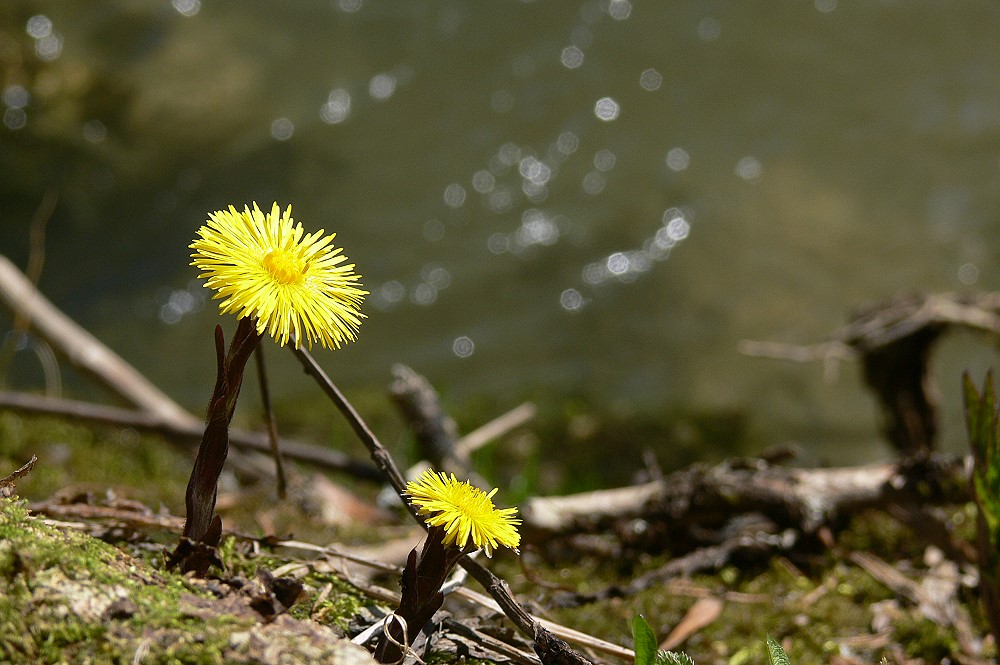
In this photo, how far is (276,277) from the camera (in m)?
1.46

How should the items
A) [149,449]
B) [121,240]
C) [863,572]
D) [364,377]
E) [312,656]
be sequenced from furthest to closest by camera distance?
[121,240]
[364,377]
[149,449]
[863,572]
[312,656]

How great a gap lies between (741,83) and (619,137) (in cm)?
129

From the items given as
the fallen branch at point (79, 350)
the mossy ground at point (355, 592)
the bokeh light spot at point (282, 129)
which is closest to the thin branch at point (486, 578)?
the mossy ground at point (355, 592)

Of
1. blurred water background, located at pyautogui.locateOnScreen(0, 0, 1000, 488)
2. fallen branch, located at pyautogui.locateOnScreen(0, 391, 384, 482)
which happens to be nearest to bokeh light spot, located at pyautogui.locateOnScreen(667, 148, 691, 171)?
blurred water background, located at pyautogui.locateOnScreen(0, 0, 1000, 488)

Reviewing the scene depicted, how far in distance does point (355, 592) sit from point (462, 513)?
606mm

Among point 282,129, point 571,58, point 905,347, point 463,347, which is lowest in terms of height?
point 905,347

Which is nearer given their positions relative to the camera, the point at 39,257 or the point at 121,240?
the point at 39,257

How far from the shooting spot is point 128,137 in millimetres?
7977

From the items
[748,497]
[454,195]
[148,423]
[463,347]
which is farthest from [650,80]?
[748,497]

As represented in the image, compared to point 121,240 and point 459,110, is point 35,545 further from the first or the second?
point 459,110

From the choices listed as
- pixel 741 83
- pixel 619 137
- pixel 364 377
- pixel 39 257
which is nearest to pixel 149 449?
pixel 364 377

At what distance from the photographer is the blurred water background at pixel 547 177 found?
6781mm

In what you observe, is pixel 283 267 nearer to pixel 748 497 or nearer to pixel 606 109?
pixel 748 497

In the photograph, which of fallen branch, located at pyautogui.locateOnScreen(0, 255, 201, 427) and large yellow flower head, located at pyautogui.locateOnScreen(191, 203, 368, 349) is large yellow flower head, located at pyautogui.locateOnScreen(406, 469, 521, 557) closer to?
large yellow flower head, located at pyautogui.locateOnScreen(191, 203, 368, 349)
